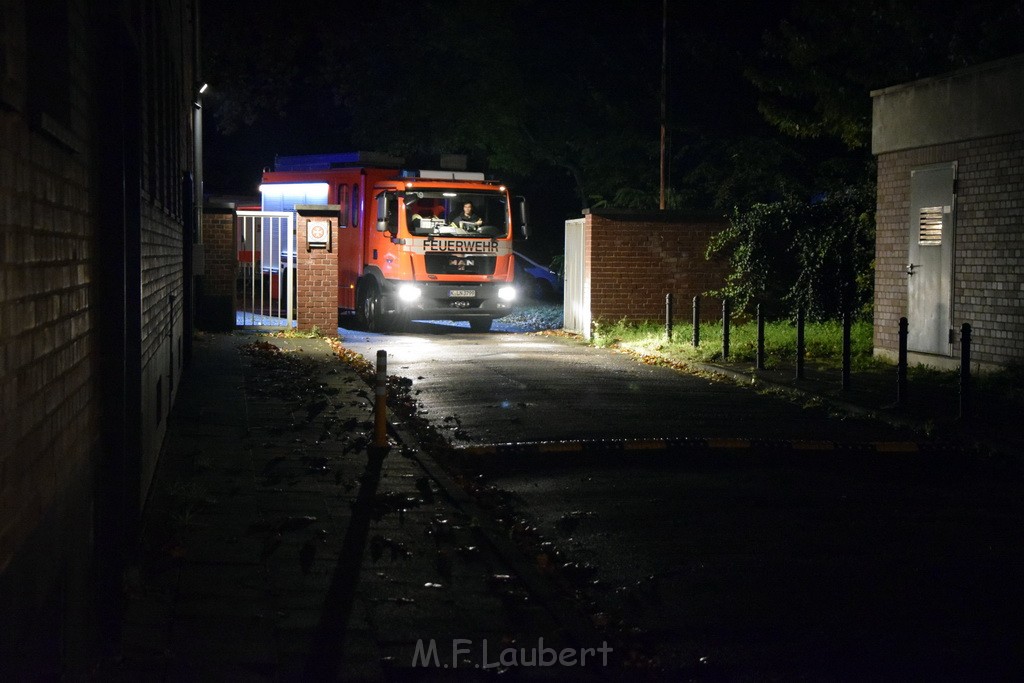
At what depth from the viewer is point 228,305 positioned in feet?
79.9

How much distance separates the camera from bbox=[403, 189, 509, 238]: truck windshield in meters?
26.3

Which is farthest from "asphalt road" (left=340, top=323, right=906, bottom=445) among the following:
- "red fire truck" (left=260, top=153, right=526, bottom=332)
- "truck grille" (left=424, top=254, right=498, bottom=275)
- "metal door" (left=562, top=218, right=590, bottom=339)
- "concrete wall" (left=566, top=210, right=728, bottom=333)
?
"truck grille" (left=424, top=254, right=498, bottom=275)

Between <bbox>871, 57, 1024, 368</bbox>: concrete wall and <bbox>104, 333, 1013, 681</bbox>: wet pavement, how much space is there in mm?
8609

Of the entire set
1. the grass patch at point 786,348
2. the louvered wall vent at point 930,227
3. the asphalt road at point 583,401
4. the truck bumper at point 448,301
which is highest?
the louvered wall vent at point 930,227

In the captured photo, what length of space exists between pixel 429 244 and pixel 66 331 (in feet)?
70.4

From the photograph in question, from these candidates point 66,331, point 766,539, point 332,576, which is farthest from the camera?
point 766,539

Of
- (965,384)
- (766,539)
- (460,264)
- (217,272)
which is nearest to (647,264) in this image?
(460,264)

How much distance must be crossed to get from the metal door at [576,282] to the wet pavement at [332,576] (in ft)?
48.5

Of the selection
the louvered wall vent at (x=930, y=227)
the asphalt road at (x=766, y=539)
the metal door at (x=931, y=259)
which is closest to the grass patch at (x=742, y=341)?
the metal door at (x=931, y=259)

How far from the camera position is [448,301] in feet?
86.2

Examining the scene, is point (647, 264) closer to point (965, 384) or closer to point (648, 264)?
point (648, 264)

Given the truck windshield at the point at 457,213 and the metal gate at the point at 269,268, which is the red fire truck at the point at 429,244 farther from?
the metal gate at the point at 269,268

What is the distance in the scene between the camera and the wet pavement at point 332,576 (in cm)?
547

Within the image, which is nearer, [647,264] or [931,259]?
[931,259]
